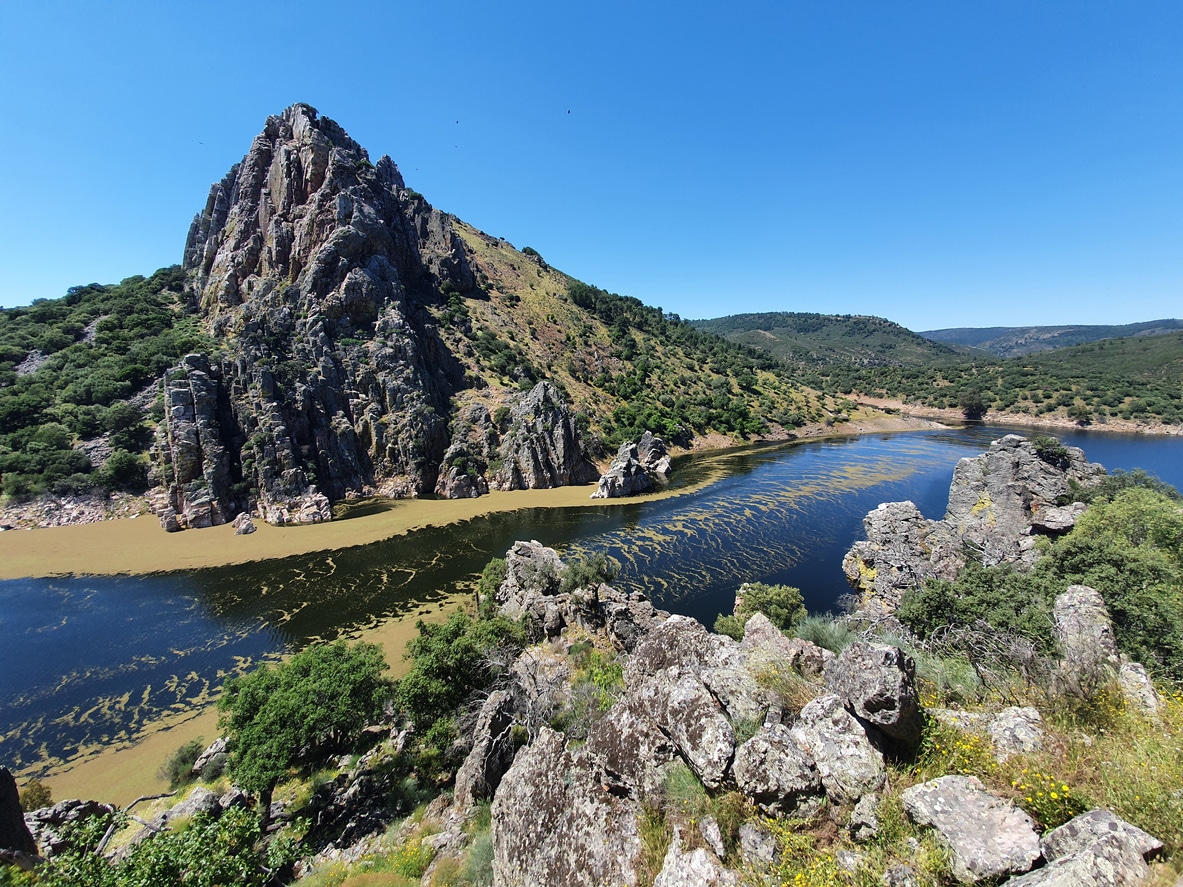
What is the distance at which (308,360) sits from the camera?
5488 centimetres

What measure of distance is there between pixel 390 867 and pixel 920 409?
137 m

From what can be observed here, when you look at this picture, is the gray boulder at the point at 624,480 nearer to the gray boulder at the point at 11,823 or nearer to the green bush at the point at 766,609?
the green bush at the point at 766,609

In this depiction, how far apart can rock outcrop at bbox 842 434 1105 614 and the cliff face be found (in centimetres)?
3613

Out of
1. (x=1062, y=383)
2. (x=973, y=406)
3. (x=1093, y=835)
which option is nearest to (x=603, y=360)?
(x=973, y=406)

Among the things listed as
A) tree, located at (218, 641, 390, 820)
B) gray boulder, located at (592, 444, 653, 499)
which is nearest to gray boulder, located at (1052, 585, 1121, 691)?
tree, located at (218, 641, 390, 820)

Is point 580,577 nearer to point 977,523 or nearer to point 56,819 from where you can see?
point 56,819

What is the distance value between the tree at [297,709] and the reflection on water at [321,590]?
8.62 meters

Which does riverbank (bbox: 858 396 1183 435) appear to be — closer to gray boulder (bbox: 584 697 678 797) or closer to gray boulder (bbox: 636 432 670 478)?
gray boulder (bbox: 636 432 670 478)

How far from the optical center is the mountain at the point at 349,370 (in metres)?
45.4

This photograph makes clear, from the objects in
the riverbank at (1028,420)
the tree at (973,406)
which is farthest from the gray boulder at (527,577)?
the tree at (973,406)

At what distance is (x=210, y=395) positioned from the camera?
1817 inches

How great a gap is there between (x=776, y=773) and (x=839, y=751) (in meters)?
0.88

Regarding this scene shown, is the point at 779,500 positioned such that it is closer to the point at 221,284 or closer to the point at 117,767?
the point at 117,767

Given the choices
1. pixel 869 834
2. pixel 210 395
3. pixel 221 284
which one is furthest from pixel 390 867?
pixel 221 284
